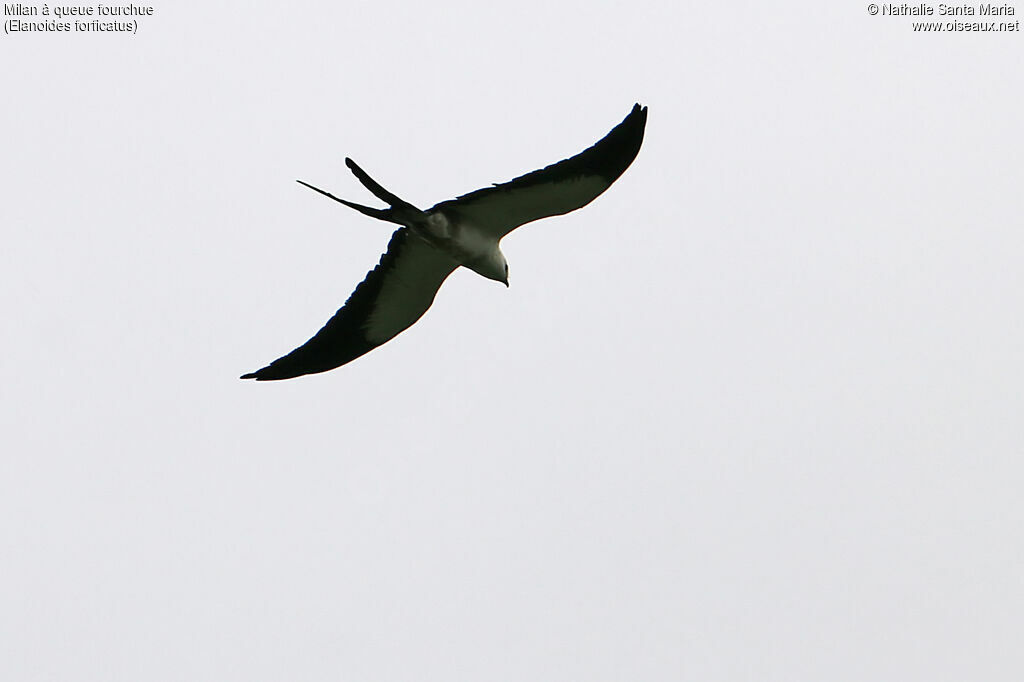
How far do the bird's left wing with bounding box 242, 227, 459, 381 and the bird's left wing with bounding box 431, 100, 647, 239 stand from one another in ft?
2.62

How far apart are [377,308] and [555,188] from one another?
2447mm

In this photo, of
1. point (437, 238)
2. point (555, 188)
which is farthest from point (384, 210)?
point (555, 188)

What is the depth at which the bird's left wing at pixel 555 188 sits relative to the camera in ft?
35.8

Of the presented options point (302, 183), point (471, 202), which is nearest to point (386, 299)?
point (471, 202)

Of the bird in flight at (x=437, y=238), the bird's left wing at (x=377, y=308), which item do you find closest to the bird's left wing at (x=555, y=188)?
the bird in flight at (x=437, y=238)

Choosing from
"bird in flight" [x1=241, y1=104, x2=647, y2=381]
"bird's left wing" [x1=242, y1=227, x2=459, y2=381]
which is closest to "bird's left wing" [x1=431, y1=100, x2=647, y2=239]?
"bird in flight" [x1=241, y1=104, x2=647, y2=381]

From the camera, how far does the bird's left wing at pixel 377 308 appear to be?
12.5 m

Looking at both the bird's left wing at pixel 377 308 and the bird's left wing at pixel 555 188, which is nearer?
the bird's left wing at pixel 555 188

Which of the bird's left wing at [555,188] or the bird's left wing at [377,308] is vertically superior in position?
the bird's left wing at [555,188]

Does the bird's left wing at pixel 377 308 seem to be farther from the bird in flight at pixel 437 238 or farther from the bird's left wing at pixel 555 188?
the bird's left wing at pixel 555 188

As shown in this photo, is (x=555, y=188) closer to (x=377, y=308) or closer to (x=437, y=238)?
(x=437, y=238)

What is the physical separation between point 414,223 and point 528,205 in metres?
1.01

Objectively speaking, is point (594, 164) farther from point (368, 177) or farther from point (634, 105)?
point (368, 177)

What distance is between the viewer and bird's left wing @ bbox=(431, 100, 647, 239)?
1092 cm
